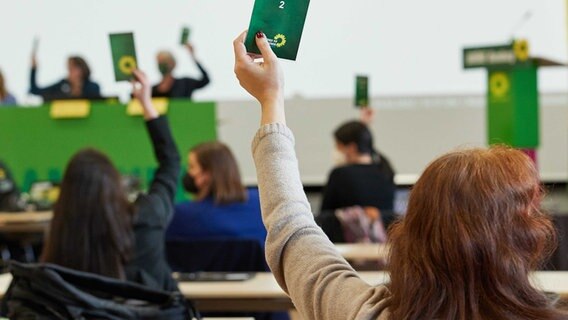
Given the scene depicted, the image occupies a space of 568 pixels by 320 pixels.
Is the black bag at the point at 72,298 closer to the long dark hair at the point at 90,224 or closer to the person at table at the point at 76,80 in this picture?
the long dark hair at the point at 90,224

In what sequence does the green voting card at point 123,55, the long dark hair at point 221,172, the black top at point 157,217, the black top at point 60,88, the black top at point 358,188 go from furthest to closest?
1. the black top at point 60,88
2. the black top at point 358,188
3. the long dark hair at point 221,172
4. the black top at point 157,217
5. the green voting card at point 123,55

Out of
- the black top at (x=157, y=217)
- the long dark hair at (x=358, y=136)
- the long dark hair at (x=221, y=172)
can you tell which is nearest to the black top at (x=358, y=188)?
the long dark hair at (x=358, y=136)

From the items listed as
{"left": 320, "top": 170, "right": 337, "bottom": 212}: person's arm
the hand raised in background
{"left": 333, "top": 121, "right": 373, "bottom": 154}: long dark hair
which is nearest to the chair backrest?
the hand raised in background

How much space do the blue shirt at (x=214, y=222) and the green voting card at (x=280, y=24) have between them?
249 cm

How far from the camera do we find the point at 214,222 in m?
3.95

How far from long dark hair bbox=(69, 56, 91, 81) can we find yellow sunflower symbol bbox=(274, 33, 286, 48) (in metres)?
6.49

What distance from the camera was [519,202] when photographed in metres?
1.29

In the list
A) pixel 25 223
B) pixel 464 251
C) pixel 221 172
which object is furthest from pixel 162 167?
pixel 25 223

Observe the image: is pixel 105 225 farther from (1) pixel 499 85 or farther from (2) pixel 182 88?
(2) pixel 182 88

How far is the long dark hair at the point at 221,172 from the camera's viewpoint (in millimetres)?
4055

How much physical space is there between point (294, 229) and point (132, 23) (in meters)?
6.10

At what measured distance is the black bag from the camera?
2279 millimetres

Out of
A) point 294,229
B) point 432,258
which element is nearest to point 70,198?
point 294,229

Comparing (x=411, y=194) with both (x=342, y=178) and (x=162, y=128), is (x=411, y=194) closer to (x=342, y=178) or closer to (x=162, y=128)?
(x=162, y=128)
